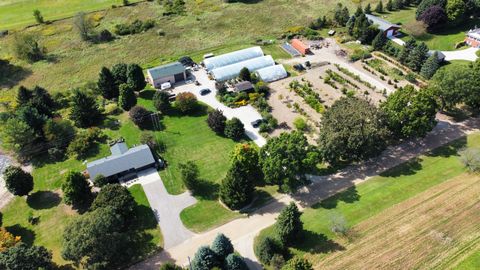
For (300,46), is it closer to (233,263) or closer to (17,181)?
(233,263)

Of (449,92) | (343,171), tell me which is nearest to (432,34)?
(449,92)

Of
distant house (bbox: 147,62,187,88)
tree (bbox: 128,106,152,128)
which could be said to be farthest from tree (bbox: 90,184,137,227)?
distant house (bbox: 147,62,187,88)

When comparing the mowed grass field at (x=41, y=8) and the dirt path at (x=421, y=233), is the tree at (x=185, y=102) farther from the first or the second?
the mowed grass field at (x=41, y=8)

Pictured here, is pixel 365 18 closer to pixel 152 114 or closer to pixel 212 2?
pixel 212 2

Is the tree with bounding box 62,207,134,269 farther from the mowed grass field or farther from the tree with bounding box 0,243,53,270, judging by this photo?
the mowed grass field

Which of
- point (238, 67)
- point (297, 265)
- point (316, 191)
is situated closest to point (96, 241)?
point (297, 265)

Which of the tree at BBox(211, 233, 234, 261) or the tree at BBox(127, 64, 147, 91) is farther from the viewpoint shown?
the tree at BBox(127, 64, 147, 91)

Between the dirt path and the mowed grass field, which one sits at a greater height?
the mowed grass field
